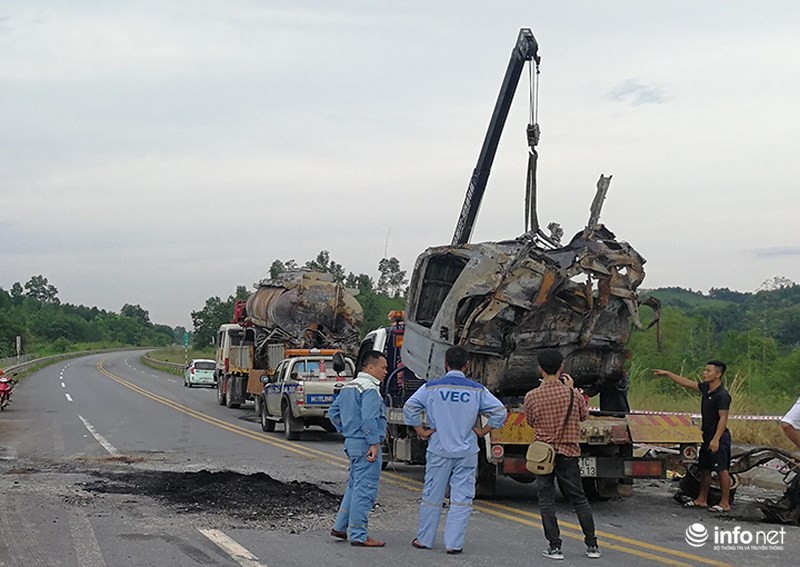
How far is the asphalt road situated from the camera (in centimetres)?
862

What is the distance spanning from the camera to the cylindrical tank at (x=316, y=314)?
2839 cm

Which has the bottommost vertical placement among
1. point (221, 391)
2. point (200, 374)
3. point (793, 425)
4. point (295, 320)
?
Answer: point (221, 391)

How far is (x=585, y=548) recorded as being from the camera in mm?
8938

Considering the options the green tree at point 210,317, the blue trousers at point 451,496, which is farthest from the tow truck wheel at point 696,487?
the green tree at point 210,317

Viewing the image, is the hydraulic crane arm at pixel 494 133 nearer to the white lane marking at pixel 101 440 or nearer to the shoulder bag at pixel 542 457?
the white lane marking at pixel 101 440

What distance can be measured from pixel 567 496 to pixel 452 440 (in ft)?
3.43

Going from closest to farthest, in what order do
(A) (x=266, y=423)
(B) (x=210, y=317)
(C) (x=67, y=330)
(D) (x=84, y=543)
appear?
(D) (x=84, y=543)
(A) (x=266, y=423)
(B) (x=210, y=317)
(C) (x=67, y=330)

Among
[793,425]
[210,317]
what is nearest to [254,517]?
[793,425]

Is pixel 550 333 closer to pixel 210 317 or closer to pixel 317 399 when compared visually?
pixel 317 399

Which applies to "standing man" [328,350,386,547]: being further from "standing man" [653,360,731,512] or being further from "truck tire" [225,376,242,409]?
"truck tire" [225,376,242,409]

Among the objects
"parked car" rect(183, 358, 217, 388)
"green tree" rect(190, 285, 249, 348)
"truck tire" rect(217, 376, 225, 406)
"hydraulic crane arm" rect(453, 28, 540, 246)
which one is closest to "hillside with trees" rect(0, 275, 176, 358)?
"green tree" rect(190, 285, 249, 348)

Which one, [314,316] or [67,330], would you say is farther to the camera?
[67,330]

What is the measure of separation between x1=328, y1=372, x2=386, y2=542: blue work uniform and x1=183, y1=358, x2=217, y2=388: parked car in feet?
130

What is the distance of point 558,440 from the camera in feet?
28.3
